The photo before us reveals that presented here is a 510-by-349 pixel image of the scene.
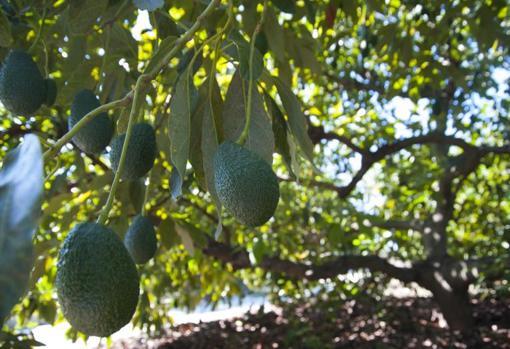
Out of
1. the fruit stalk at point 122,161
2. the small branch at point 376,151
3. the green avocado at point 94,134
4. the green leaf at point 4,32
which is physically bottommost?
the fruit stalk at point 122,161

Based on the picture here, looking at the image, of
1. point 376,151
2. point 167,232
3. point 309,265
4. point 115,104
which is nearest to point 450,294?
point 309,265

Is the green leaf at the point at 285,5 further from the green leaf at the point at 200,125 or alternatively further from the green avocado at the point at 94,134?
the green avocado at the point at 94,134

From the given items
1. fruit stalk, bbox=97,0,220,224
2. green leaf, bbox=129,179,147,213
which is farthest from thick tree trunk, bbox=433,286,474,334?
fruit stalk, bbox=97,0,220,224

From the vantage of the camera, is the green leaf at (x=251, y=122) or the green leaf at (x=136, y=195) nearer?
the green leaf at (x=251, y=122)

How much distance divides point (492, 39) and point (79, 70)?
6.91ft

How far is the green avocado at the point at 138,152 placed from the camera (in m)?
0.95

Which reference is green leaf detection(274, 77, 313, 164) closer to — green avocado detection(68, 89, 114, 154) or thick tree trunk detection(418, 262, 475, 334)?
green avocado detection(68, 89, 114, 154)

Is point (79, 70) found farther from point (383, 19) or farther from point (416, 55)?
point (383, 19)

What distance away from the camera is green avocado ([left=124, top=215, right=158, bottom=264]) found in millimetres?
1182

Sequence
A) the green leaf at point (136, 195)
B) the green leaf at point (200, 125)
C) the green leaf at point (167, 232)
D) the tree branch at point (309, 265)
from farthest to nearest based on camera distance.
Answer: the tree branch at point (309, 265) → the green leaf at point (167, 232) → the green leaf at point (136, 195) → the green leaf at point (200, 125)

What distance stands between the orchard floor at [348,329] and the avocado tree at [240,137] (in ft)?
0.94

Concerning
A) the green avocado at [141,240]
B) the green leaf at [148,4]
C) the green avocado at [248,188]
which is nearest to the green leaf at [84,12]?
the green leaf at [148,4]

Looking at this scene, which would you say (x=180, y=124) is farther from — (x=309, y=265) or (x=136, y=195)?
(x=309, y=265)

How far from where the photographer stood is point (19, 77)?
3.93 feet
